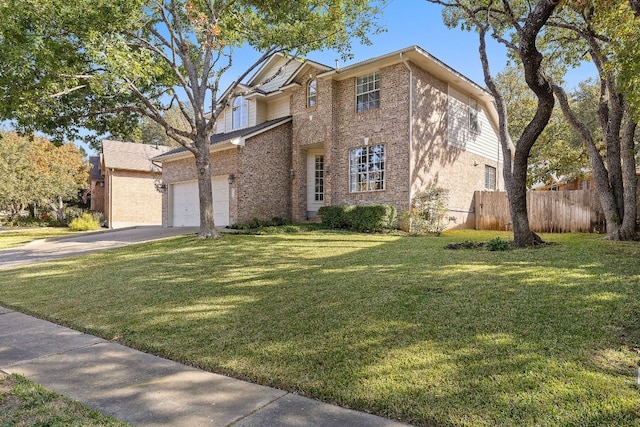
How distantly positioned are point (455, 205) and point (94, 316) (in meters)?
14.9

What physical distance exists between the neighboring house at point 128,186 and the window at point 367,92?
53.8 feet

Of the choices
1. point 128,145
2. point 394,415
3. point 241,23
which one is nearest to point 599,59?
point 241,23

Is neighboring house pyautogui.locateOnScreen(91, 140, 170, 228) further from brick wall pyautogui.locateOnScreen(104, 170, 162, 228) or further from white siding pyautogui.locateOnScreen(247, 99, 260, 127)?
white siding pyautogui.locateOnScreen(247, 99, 260, 127)

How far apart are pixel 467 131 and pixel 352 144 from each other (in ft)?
20.1

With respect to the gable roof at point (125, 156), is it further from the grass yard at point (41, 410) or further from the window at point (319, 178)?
the grass yard at point (41, 410)

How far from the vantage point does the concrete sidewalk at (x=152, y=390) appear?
256cm

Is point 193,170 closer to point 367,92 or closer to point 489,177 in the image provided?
point 367,92

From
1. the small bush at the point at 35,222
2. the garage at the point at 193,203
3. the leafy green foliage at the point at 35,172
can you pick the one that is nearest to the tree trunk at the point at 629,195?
the garage at the point at 193,203

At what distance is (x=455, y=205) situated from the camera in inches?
A: 663

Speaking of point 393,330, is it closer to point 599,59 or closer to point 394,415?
point 394,415

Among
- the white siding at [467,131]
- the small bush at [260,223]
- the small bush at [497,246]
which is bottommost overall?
the small bush at [497,246]

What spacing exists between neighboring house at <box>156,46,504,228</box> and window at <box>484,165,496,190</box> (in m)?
0.37

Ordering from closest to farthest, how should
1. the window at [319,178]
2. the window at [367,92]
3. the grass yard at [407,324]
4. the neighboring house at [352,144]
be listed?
the grass yard at [407,324] → the neighboring house at [352,144] → the window at [367,92] → the window at [319,178]

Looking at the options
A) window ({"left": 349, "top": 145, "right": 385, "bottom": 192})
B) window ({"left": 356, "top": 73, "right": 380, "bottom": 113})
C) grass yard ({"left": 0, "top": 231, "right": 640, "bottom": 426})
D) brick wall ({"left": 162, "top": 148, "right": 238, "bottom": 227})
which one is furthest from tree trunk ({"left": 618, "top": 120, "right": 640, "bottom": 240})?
brick wall ({"left": 162, "top": 148, "right": 238, "bottom": 227})
